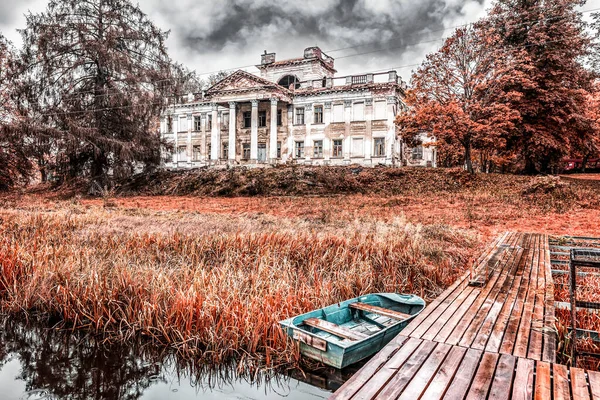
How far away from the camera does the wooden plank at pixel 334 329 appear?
4.83 m

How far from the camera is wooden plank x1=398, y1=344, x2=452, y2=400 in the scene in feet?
9.24

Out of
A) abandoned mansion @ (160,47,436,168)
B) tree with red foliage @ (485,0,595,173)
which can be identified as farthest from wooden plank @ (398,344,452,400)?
abandoned mansion @ (160,47,436,168)

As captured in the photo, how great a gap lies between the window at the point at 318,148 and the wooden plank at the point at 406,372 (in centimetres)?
3727

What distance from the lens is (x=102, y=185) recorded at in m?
30.2

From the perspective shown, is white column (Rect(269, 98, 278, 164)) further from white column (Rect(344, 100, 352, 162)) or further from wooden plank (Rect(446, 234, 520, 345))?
wooden plank (Rect(446, 234, 520, 345))

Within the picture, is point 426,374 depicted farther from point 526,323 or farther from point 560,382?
point 526,323

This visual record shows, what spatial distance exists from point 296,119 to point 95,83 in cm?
1845

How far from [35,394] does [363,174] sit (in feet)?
87.7

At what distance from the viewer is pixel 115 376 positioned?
4.87 meters

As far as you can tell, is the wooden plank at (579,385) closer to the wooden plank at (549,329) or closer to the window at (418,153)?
the wooden plank at (549,329)

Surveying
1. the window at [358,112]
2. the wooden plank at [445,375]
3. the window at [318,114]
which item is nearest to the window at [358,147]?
the window at [358,112]

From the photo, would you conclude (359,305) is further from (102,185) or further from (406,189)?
(102,185)

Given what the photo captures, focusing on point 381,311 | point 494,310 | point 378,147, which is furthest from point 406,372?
point 378,147

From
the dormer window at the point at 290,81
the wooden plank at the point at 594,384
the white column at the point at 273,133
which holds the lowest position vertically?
the wooden plank at the point at 594,384
